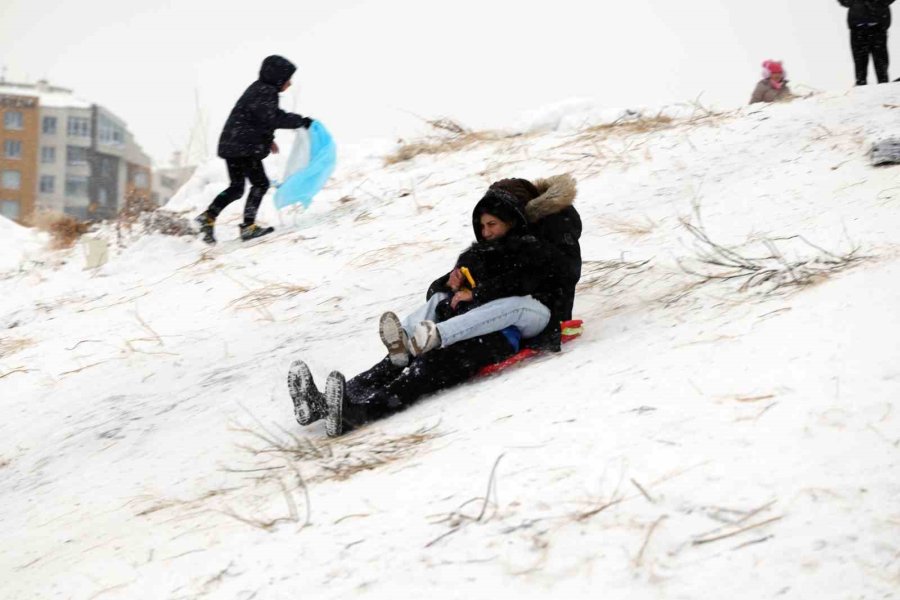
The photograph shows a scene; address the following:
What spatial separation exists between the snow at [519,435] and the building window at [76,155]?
177 ft

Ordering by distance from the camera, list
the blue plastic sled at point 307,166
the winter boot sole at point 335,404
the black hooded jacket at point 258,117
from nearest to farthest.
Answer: the winter boot sole at point 335,404
the black hooded jacket at point 258,117
the blue plastic sled at point 307,166

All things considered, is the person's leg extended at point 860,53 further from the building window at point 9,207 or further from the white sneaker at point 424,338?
the building window at point 9,207

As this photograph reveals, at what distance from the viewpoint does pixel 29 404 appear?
12.7ft

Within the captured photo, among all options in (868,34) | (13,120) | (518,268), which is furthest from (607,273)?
(13,120)

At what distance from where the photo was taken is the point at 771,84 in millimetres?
8117

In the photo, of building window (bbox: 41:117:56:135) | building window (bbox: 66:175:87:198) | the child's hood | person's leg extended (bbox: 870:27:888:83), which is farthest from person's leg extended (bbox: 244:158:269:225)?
building window (bbox: 41:117:56:135)

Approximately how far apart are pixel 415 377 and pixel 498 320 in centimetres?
43

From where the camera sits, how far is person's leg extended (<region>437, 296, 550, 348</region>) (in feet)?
9.81

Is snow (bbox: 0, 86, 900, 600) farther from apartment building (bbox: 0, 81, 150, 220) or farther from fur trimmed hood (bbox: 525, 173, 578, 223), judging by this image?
apartment building (bbox: 0, 81, 150, 220)

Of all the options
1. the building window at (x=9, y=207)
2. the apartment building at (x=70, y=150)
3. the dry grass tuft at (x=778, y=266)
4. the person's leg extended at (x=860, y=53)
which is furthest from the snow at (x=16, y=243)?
the building window at (x=9, y=207)

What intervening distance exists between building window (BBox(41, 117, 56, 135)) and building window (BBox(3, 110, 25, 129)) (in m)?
1.25

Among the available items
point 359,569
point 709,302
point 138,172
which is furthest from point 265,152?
point 138,172

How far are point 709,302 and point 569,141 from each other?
4.29 metres

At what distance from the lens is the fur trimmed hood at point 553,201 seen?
3365 mm
